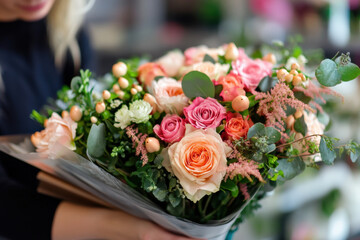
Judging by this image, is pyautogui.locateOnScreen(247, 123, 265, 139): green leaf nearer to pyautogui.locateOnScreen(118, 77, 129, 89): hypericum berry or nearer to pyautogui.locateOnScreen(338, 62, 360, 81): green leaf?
pyautogui.locateOnScreen(338, 62, 360, 81): green leaf

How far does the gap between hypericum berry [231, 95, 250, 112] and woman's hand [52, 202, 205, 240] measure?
10.6 inches

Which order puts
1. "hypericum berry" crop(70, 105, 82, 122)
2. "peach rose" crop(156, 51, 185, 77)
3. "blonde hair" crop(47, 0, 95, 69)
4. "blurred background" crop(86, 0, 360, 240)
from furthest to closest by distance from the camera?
"blurred background" crop(86, 0, 360, 240) < "blonde hair" crop(47, 0, 95, 69) < "peach rose" crop(156, 51, 185, 77) < "hypericum berry" crop(70, 105, 82, 122)

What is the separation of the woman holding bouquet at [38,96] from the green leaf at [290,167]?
24 cm

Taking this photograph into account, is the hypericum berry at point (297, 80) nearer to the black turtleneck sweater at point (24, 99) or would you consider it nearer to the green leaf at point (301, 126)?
the green leaf at point (301, 126)

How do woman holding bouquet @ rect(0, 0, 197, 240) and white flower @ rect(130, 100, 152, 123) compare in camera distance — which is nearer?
white flower @ rect(130, 100, 152, 123)

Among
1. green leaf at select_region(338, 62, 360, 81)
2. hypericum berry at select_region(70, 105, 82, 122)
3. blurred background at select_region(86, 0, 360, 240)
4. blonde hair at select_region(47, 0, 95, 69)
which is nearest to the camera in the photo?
green leaf at select_region(338, 62, 360, 81)

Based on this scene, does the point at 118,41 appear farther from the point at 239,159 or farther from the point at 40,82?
Result: the point at 239,159

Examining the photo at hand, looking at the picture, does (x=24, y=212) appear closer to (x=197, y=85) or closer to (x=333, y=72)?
(x=197, y=85)

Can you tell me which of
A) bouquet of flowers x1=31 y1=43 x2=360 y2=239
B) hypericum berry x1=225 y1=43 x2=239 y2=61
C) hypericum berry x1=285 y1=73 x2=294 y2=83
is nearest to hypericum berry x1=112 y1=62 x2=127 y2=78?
bouquet of flowers x1=31 y1=43 x2=360 y2=239

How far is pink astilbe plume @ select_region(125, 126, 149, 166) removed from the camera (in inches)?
22.7

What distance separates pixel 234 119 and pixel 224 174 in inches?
3.6

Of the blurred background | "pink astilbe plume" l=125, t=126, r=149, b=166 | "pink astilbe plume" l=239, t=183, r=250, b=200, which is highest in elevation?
"pink astilbe plume" l=125, t=126, r=149, b=166

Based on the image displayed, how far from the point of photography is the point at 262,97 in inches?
22.7

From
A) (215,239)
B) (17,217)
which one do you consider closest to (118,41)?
(17,217)
